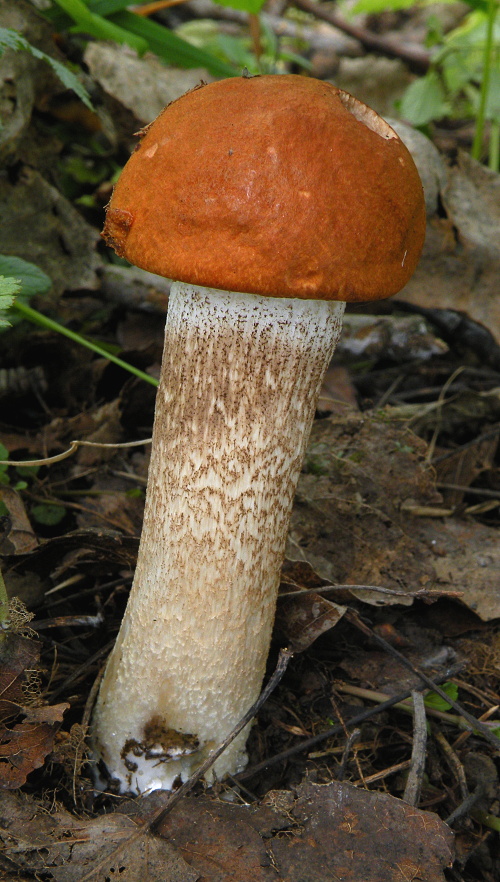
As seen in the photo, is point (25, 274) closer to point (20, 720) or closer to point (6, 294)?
point (6, 294)

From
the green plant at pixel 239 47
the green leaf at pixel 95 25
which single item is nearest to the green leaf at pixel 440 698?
the green leaf at pixel 95 25

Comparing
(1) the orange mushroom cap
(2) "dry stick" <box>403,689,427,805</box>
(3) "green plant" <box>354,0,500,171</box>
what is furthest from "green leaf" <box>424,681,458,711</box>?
(3) "green plant" <box>354,0,500,171</box>

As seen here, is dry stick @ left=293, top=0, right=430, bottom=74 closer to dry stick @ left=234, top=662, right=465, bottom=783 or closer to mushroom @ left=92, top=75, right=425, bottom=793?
mushroom @ left=92, top=75, right=425, bottom=793

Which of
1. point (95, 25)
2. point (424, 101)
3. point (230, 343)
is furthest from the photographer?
point (424, 101)

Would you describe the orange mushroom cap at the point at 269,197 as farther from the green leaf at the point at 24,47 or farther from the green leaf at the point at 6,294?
the green leaf at the point at 24,47

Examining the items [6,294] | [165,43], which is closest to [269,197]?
[6,294]

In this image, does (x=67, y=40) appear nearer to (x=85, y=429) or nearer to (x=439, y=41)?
(x=85, y=429)
